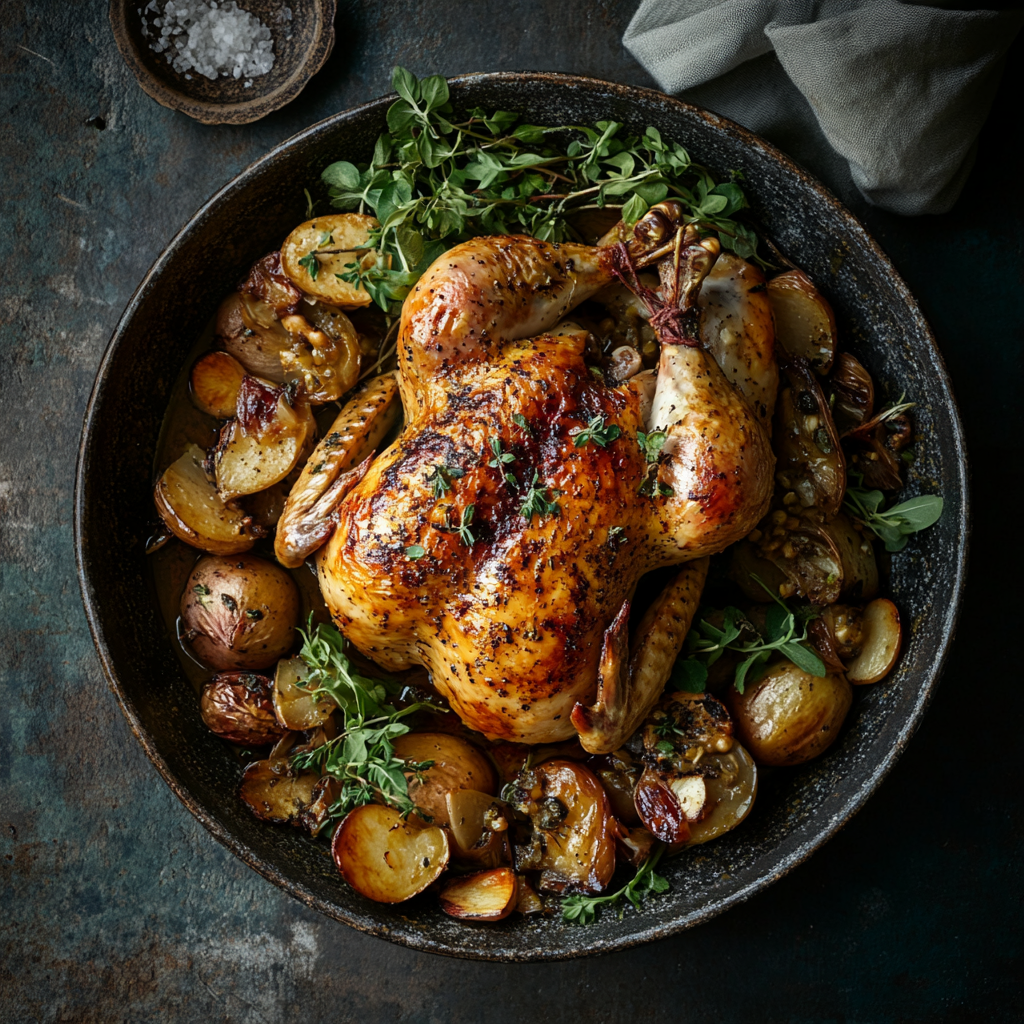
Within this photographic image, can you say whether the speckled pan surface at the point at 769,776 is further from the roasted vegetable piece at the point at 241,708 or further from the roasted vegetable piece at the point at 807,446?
the roasted vegetable piece at the point at 807,446

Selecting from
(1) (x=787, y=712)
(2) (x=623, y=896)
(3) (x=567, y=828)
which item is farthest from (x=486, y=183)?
(2) (x=623, y=896)

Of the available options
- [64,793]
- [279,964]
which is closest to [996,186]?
[279,964]

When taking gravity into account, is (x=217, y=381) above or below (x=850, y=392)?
above

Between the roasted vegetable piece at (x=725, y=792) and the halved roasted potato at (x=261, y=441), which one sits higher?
the halved roasted potato at (x=261, y=441)

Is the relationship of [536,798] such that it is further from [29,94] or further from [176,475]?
[29,94]

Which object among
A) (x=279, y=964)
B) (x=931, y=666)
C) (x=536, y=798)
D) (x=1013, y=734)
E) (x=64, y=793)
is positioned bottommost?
(x=279, y=964)

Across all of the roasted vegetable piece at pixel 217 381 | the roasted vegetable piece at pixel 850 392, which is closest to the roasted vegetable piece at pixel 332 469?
the roasted vegetable piece at pixel 217 381

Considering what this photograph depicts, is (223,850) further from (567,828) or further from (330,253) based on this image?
(330,253)
